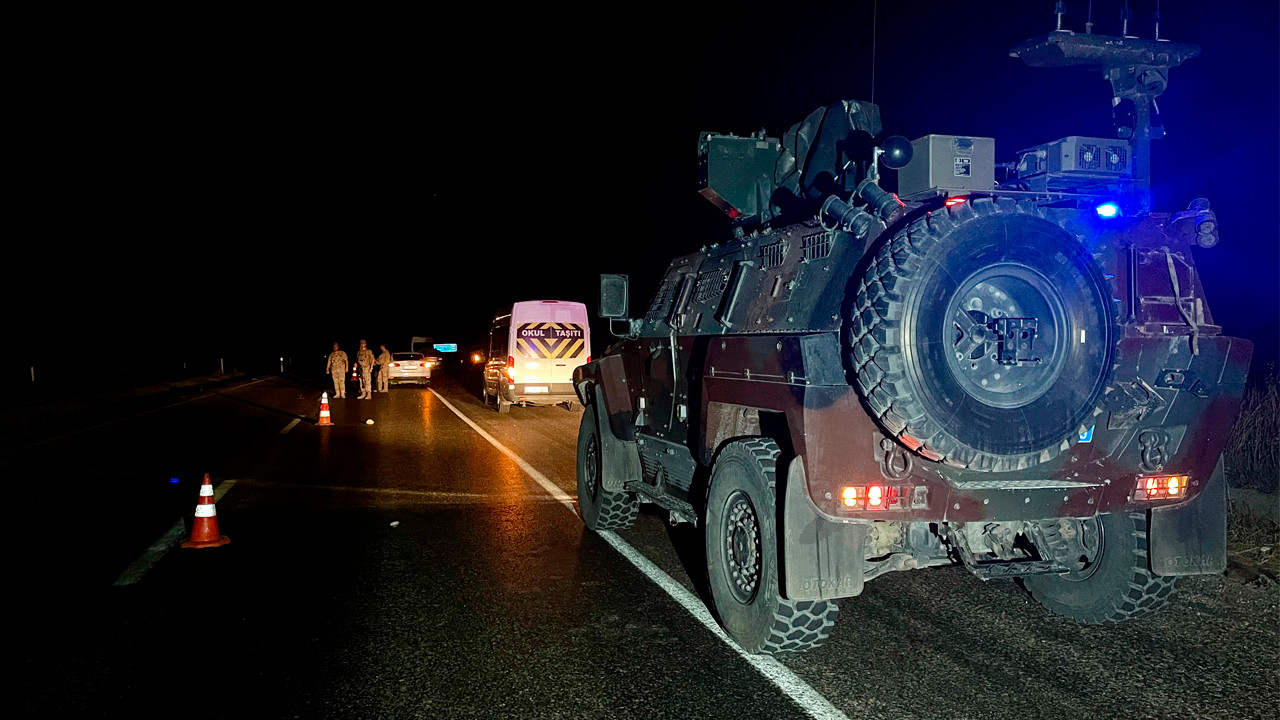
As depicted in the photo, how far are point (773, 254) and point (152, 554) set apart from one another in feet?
17.2

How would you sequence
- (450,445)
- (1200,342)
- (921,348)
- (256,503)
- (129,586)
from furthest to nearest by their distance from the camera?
(450,445) → (256,503) → (129,586) → (1200,342) → (921,348)

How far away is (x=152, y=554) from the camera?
7520mm

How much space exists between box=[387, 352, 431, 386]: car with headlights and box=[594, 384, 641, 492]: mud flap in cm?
Result: 2878

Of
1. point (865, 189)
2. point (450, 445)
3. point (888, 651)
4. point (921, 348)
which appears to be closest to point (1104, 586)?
point (888, 651)

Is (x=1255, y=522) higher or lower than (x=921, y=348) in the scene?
lower

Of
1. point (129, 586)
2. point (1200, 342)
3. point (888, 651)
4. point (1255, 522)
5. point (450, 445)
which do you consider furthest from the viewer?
point (450, 445)

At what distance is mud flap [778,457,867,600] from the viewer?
4.63m

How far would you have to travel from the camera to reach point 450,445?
1562 cm

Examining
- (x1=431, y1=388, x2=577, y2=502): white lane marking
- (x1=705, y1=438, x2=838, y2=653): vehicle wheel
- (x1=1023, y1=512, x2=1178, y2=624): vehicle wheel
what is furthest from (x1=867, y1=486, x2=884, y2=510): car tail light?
(x1=431, y1=388, x2=577, y2=502): white lane marking

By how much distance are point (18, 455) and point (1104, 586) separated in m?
14.3

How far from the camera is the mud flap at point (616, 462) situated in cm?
786

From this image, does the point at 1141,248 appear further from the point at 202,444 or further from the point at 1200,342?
the point at 202,444

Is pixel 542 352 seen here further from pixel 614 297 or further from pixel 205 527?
pixel 205 527

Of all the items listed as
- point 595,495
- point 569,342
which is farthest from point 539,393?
point 595,495
